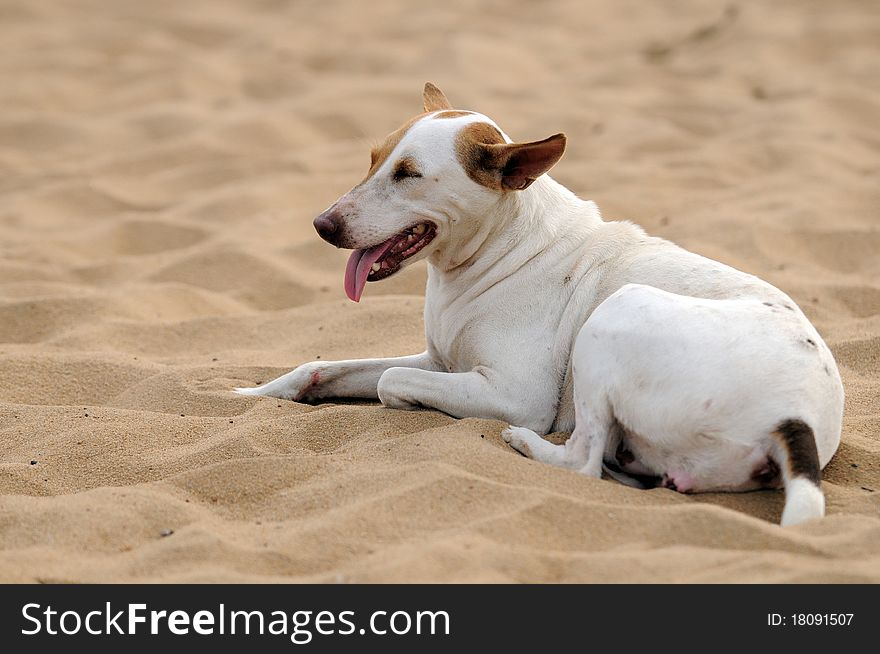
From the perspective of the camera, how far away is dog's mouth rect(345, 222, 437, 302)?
4.84 m

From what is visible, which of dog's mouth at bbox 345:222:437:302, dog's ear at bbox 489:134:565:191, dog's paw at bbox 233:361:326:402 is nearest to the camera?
dog's ear at bbox 489:134:565:191

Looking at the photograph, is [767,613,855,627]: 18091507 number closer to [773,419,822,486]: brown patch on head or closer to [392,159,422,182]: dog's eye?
[773,419,822,486]: brown patch on head

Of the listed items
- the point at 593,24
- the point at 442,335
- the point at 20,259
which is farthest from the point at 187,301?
the point at 593,24

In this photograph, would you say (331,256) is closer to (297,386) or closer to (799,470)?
(297,386)

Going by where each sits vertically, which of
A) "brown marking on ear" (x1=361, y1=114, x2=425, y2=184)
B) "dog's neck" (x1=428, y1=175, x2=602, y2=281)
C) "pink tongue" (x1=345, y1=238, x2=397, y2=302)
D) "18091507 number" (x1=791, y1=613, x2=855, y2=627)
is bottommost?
"18091507 number" (x1=791, y1=613, x2=855, y2=627)

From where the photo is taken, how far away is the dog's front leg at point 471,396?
464 centimetres

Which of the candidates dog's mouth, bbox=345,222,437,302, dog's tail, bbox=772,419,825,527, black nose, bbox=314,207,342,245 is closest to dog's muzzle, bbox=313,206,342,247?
black nose, bbox=314,207,342,245

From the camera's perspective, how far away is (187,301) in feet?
22.7

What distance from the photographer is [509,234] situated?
4.95 meters

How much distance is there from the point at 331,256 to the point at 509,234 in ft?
9.33

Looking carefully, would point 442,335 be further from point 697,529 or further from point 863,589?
point 863,589

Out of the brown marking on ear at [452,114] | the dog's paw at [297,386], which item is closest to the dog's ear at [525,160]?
the brown marking on ear at [452,114]

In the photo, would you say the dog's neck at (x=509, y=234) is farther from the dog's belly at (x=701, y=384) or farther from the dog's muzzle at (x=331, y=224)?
the dog's belly at (x=701, y=384)

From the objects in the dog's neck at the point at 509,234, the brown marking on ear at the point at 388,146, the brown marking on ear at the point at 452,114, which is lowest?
the dog's neck at the point at 509,234
